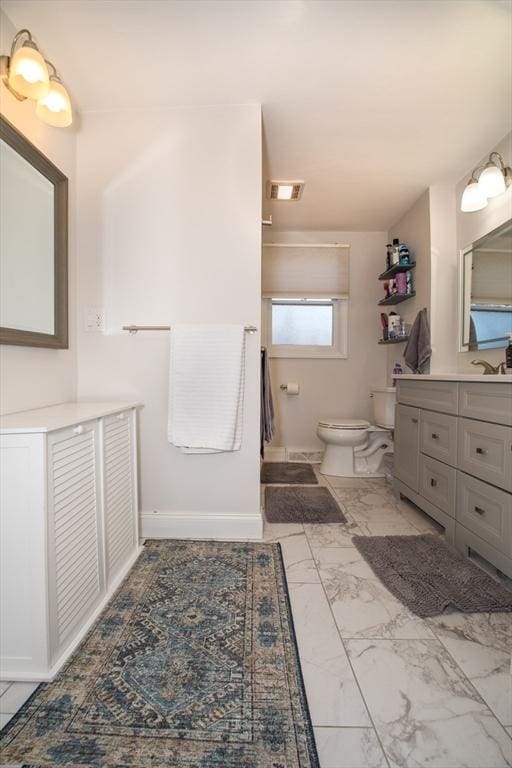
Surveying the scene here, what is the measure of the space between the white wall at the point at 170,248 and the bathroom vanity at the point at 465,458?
3.15 feet

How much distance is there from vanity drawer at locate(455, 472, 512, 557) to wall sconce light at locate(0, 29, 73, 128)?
7.52 feet

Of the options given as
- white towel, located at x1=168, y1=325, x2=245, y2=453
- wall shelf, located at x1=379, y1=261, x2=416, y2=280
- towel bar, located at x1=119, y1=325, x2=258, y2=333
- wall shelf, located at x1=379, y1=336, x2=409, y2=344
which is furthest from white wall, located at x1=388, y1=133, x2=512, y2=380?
white towel, located at x1=168, y1=325, x2=245, y2=453

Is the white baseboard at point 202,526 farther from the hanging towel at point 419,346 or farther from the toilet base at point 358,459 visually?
the hanging towel at point 419,346

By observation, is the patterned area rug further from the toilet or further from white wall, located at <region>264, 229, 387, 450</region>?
white wall, located at <region>264, 229, 387, 450</region>

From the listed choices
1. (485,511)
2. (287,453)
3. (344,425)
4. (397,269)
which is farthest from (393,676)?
(397,269)

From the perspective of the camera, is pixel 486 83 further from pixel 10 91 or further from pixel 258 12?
pixel 10 91

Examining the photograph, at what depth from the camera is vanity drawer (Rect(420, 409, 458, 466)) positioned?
1.61m

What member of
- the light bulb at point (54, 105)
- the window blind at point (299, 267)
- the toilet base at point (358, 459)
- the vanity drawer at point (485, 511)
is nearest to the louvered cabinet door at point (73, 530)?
the light bulb at point (54, 105)

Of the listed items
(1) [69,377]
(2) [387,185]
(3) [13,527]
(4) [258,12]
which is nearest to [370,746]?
(3) [13,527]

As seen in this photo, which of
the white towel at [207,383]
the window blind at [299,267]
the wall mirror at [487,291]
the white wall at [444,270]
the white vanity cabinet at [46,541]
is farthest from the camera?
the window blind at [299,267]

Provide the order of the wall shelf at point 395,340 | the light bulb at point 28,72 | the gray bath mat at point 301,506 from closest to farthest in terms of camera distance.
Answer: the light bulb at point 28,72 → the gray bath mat at point 301,506 → the wall shelf at point 395,340

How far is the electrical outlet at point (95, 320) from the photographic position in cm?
168

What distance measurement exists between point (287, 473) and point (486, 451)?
1658 millimetres

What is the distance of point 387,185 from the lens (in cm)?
234
